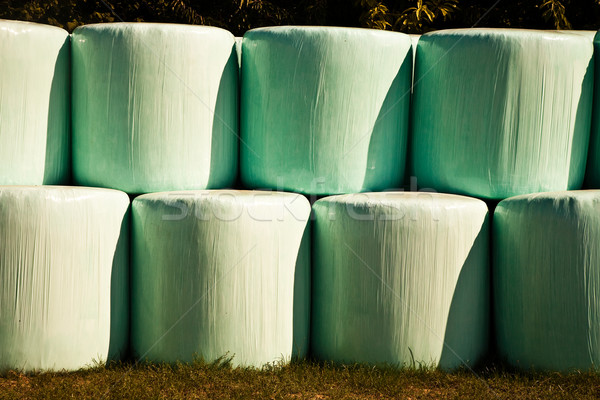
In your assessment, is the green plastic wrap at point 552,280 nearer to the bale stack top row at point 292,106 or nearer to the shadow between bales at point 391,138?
the bale stack top row at point 292,106

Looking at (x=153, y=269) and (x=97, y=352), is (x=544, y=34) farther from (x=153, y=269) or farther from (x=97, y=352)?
(x=97, y=352)

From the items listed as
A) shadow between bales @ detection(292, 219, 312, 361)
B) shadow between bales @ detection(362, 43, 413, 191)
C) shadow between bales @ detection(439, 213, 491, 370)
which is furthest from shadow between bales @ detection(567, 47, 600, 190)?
shadow between bales @ detection(292, 219, 312, 361)

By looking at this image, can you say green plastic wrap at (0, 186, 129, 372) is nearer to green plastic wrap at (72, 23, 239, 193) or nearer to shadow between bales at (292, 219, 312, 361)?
green plastic wrap at (72, 23, 239, 193)

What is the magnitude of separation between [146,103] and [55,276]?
637 mm

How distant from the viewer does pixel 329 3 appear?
15.9 ft

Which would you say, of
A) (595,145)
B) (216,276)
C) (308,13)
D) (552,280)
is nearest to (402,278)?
(552,280)

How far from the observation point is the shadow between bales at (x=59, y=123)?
2320 mm

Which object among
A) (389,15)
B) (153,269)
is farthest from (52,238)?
(389,15)

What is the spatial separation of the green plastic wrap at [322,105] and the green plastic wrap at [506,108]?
17cm

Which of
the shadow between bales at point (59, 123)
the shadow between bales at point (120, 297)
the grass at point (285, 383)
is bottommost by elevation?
the grass at point (285, 383)

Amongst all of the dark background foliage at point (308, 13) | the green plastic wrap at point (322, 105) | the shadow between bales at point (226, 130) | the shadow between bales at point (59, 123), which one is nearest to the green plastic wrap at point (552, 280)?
the green plastic wrap at point (322, 105)

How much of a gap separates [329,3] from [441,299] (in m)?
3.29

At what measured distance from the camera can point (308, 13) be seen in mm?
4430

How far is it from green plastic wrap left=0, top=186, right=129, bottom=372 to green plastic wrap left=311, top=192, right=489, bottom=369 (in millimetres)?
695
